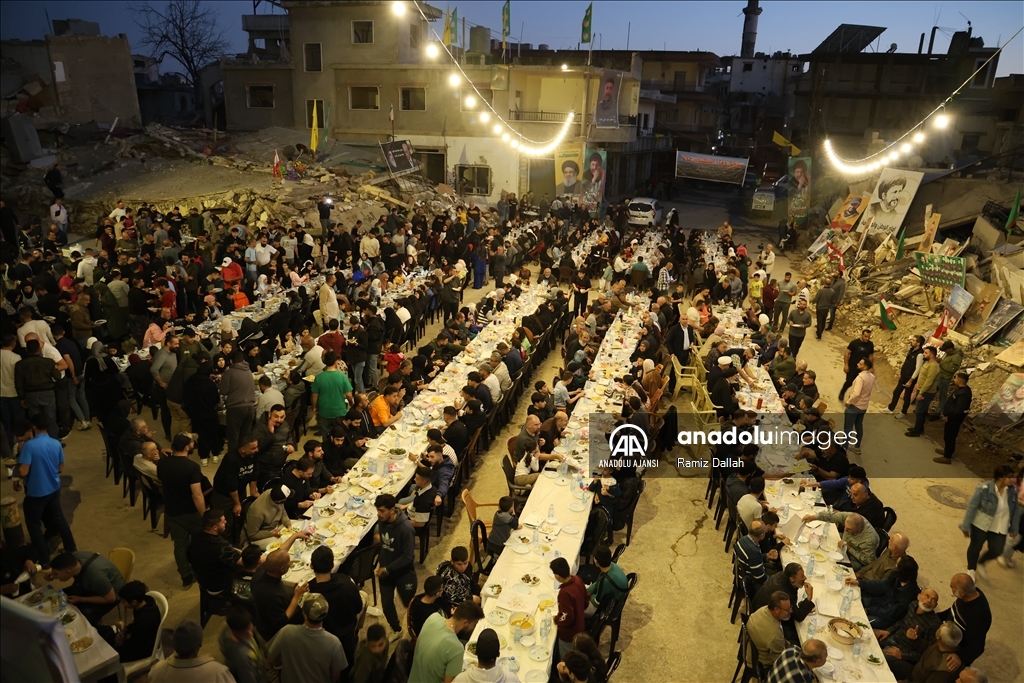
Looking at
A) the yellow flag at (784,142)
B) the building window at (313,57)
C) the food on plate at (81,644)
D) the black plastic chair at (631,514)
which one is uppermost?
the building window at (313,57)

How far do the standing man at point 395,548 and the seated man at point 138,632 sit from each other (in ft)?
6.36

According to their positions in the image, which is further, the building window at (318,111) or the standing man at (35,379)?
the building window at (318,111)

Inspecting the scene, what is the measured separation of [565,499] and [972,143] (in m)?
33.4

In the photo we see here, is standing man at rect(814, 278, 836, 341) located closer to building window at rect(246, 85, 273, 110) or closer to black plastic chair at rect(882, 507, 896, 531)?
black plastic chair at rect(882, 507, 896, 531)

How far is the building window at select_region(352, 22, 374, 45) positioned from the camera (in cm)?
3146

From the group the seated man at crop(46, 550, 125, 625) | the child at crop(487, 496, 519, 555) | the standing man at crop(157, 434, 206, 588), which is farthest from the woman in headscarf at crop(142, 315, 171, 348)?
the child at crop(487, 496, 519, 555)

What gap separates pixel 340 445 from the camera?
27.3ft

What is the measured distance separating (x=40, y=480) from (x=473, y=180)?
87.8 ft

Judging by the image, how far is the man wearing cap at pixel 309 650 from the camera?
4.84 m

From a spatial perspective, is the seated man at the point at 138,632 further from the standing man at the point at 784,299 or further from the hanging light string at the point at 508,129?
the standing man at the point at 784,299

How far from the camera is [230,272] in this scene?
1452cm

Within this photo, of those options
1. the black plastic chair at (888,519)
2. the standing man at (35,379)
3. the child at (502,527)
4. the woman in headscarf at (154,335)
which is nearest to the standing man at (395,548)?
the child at (502,527)

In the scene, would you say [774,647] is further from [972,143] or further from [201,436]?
[972,143]

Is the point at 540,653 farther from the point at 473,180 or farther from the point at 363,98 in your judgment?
the point at 363,98
